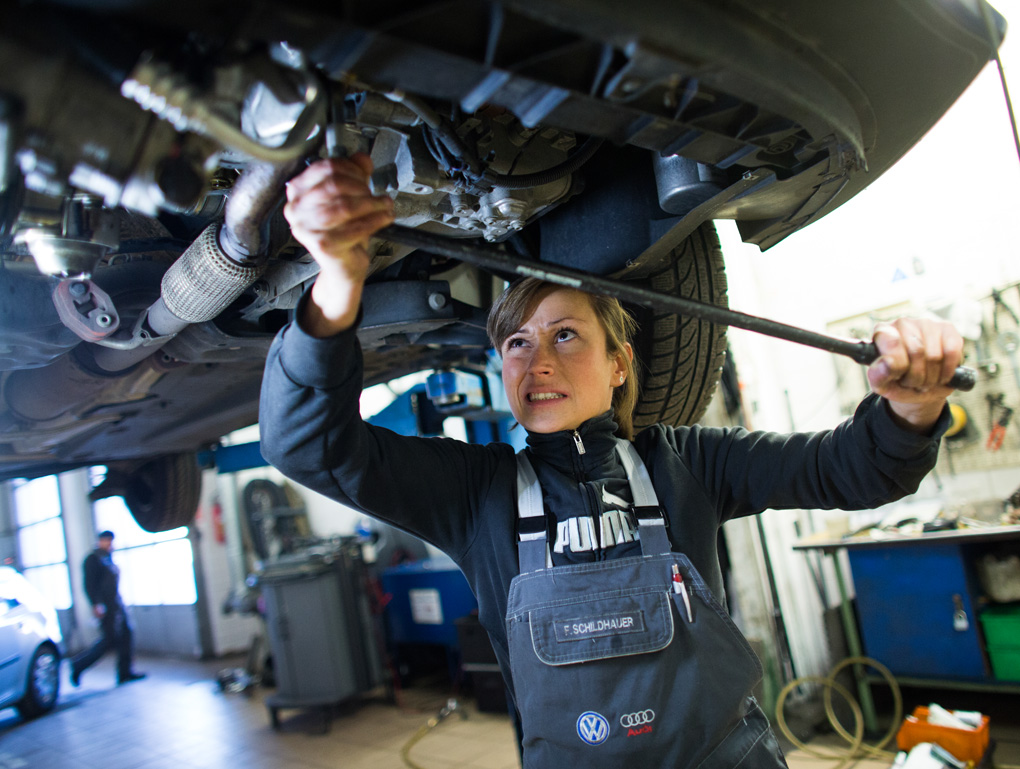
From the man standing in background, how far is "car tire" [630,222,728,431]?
21.7ft

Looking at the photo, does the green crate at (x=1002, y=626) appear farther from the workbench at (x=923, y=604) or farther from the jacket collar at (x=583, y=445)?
the jacket collar at (x=583, y=445)

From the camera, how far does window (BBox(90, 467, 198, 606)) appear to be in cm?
806

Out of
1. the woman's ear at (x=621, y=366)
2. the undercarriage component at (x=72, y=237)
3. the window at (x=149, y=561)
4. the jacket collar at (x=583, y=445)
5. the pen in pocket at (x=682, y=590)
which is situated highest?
the undercarriage component at (x=72, y=237)

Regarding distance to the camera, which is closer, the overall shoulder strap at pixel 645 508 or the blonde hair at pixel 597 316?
the overall shoulder strap at pixel 645 508

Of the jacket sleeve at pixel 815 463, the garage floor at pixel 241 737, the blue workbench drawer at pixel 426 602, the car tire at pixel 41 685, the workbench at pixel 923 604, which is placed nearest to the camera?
the jacket sleeve at pixel 815 463

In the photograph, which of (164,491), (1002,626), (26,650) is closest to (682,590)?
(1002,626)

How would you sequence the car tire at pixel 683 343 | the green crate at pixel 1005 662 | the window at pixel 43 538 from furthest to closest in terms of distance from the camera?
the window at pixel 43 538 → the green crate at pixel 1005 662 → the car tire at pixel 683 343

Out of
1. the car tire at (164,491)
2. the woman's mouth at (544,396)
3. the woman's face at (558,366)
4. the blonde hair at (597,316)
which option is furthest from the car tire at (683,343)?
the car tire at (164,491)

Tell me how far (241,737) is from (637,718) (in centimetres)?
404

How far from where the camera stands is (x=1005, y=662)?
2.77 metres

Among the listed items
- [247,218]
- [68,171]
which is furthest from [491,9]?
[247,218]

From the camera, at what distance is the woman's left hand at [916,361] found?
839mm

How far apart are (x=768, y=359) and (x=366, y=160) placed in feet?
12.9

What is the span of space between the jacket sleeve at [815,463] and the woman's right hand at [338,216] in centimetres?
67
